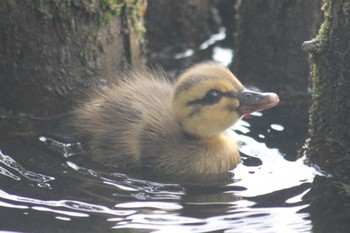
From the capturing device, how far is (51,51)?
17.4 ft

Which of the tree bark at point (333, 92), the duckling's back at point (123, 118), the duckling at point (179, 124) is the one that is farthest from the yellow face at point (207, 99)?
the tree bark at point (333, 92)

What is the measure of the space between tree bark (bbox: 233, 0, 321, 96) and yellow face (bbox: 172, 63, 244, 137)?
48.8 inches

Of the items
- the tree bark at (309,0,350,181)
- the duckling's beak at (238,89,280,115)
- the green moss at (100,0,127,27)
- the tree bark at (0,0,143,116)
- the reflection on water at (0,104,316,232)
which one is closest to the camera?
the reflection on water at (0,104,316,232)

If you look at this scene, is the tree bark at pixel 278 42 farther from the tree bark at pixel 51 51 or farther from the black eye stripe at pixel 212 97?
the black eye stripe at pixel 212 97

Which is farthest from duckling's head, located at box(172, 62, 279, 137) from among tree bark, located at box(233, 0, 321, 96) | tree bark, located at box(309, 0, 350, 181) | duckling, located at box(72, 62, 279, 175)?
tree bark, located at box(233, 0, 321, 96)

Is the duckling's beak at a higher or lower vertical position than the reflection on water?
higher

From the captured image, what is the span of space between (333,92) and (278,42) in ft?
5.40

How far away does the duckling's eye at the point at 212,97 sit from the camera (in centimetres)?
488

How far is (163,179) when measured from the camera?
15.6 ft

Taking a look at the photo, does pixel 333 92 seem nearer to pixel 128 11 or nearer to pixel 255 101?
pixel 255 101

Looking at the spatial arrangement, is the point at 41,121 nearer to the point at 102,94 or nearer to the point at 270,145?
the point at 102,94

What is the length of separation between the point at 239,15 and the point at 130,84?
4.92ft

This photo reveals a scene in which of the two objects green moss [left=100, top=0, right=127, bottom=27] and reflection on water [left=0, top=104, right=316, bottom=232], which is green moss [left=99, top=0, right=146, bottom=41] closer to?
green moss [left=100, top=0, right=127, bottom=27]

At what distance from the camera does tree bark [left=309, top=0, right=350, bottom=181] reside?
4.57 metres
